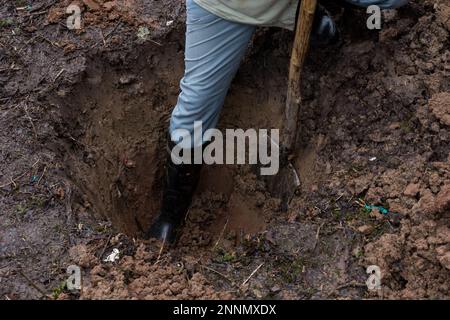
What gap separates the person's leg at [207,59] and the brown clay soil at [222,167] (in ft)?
1.94

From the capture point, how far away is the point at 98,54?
10.4ft

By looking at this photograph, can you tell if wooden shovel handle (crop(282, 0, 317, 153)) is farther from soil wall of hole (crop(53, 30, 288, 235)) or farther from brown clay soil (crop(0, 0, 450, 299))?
soil wall of hole (crop(53, 30, 288, 235))

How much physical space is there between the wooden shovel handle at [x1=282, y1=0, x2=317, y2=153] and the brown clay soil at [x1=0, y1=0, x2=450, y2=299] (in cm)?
13

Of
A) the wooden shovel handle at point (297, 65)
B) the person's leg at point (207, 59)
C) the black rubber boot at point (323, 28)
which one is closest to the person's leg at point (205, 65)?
the person's leg at point (207, 59)

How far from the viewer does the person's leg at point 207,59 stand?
8.31 ft

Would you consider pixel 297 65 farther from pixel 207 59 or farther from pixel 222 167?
pixel 222 167

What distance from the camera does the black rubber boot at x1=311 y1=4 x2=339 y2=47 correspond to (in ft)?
9.35

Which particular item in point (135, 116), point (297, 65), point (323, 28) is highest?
point (323, 28)

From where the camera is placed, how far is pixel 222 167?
137 inches

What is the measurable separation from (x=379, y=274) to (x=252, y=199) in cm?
→ 118

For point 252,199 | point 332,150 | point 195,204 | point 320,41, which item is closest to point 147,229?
point 195,204

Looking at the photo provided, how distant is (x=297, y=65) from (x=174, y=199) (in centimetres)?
96

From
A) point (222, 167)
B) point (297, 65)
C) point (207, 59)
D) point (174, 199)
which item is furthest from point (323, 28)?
point (174, 199)

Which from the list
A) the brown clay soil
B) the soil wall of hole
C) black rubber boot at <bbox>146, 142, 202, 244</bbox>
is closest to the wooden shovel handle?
the brown clay soil
